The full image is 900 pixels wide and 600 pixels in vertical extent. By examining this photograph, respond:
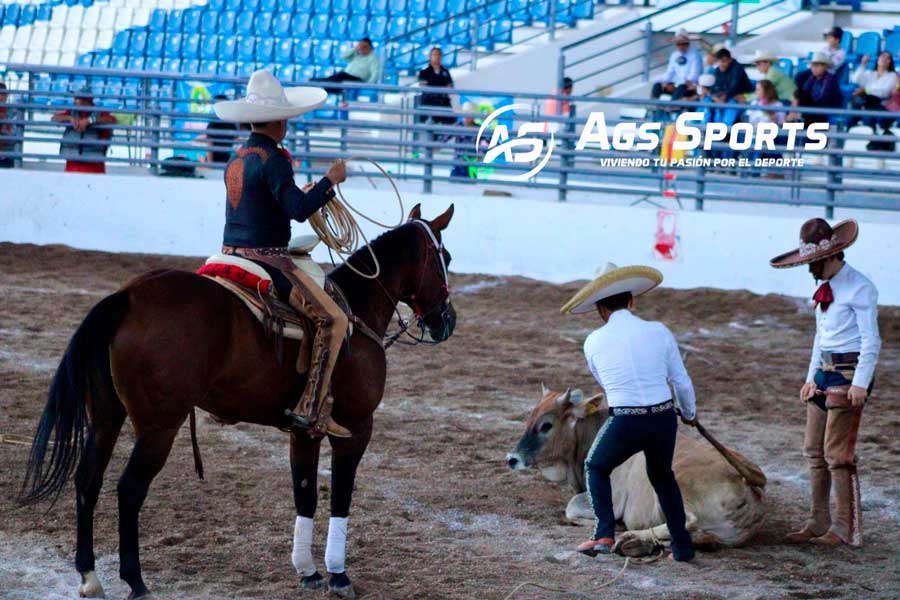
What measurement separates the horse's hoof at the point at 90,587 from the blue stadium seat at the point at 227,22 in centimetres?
2021

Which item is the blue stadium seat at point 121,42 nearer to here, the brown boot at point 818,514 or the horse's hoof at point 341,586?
the brown boot at point 818,514

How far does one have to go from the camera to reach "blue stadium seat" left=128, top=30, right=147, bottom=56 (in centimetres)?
2470

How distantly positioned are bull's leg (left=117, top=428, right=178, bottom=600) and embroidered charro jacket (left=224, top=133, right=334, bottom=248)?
3.34 ft

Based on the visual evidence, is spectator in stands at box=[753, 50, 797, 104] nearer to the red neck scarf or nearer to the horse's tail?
the red neck scarf

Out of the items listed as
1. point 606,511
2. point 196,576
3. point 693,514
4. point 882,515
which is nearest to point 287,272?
point 196,576

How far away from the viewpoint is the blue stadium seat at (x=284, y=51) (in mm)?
23516

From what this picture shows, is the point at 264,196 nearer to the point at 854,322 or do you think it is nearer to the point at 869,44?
the point at 854,322

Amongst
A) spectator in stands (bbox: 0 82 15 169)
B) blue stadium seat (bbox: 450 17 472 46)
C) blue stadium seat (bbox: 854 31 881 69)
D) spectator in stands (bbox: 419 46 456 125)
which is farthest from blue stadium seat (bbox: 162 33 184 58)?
blue stadium seat (bbox: 854 31 881 69)

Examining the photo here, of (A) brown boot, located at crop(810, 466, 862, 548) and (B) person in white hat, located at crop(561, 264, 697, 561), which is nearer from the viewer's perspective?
(B) person in white hat, located at crop(561, 264, 697, 561)

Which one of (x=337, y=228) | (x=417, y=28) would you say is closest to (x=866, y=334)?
(x=337, y=228)

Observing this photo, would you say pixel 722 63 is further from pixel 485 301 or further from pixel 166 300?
pixel 166 300

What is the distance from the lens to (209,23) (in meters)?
24.8

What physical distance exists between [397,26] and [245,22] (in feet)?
10.5

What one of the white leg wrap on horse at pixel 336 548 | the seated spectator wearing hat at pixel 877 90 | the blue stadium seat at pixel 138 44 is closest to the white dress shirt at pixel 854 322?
the white leg wrap on horse at pixel 336 548
